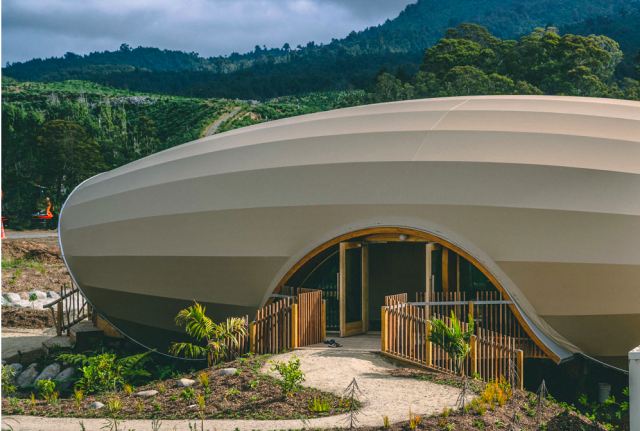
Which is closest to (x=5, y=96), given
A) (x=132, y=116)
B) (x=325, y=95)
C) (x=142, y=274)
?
(x=132, y=116)

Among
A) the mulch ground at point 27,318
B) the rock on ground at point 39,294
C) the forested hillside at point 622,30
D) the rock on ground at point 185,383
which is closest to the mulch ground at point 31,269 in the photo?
the rock on ground at point 39,294

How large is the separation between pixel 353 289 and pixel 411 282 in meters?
2.17

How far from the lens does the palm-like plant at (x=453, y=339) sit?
1045cm

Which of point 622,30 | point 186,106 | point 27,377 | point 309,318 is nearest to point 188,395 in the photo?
point 309,318

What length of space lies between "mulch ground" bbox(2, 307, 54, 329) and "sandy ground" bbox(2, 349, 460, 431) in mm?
12113

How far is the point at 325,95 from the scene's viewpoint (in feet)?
370

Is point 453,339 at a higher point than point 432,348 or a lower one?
higher

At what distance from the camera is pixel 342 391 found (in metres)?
9.96

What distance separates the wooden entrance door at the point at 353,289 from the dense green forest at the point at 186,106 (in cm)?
4818

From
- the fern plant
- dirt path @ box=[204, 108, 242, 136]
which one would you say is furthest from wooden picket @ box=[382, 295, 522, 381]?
dirt path @ box=[204, 108, 242, 136]

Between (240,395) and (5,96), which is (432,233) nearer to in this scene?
(240,395)

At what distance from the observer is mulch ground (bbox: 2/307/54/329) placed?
21.2 m

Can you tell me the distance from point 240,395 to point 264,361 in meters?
1.71

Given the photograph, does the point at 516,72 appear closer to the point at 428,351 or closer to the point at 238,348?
the point at 428,351
